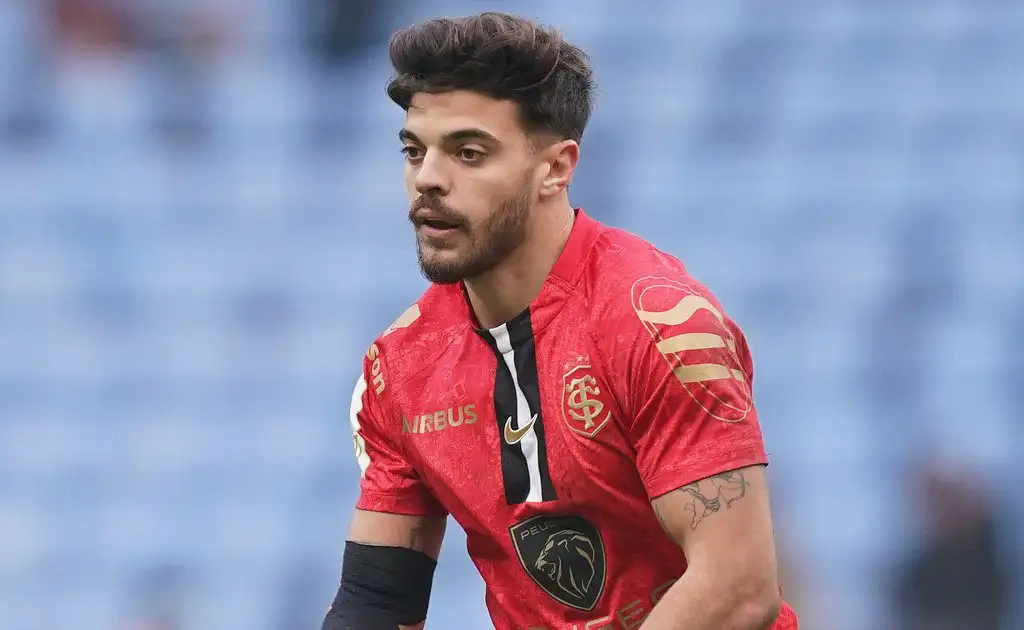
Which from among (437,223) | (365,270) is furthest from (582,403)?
(365,270)

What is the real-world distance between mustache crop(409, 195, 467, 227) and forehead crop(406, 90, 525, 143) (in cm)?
13

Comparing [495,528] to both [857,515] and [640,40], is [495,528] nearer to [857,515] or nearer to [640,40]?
[857,515]

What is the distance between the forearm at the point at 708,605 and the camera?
107 inches

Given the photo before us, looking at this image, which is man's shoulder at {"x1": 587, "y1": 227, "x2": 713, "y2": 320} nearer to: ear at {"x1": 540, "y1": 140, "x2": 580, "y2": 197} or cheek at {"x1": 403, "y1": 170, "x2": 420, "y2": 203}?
ear at {"x1": 540, "y1": 140, "x2": 580, "y2": 197}

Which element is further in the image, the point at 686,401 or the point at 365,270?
the point at 365,270

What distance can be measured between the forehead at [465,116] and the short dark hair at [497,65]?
16mm

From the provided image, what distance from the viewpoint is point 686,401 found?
Answer: 2.78m

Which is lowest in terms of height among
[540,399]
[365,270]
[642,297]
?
[540,399]

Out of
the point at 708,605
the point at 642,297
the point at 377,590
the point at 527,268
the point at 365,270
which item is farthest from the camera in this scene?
the point at 365,270

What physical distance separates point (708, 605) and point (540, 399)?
56cm

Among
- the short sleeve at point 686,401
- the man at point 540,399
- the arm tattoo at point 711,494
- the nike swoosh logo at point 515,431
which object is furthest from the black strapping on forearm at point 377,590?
the arm tattoo at point 711,494

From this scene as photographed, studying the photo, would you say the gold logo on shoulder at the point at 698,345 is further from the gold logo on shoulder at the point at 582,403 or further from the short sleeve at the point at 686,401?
the gold logo on shoulder at the point at 582,403

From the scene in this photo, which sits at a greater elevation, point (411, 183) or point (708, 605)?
point (411, 183)

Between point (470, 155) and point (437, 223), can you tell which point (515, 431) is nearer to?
point (437, 223)
